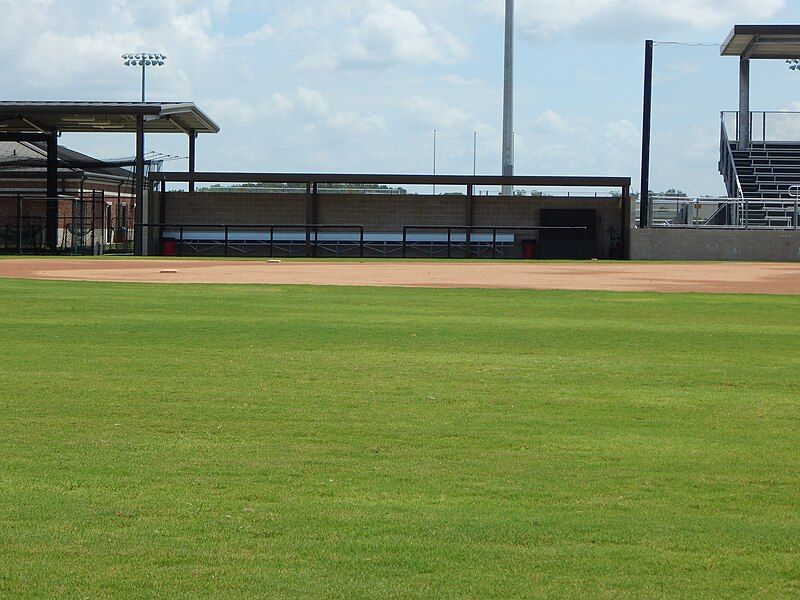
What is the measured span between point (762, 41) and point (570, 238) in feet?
35.9

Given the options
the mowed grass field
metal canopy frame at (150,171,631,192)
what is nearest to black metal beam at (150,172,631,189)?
metal canopy frame at (150,171,631,192)

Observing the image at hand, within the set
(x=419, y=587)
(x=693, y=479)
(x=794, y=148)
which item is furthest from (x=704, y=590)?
(x=794, y=148)

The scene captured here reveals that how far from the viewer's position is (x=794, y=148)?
52094 millimetres

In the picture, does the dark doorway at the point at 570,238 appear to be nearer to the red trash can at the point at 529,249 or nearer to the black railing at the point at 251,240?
the red trash can at the point at 529,249

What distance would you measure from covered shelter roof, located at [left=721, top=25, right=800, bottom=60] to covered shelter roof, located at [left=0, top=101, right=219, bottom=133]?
2075 cm

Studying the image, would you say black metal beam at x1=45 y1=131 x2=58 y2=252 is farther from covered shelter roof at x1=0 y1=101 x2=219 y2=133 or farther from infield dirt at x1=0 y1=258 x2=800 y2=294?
infield dirt at x1=0 y1=258 x2=800 y2=294

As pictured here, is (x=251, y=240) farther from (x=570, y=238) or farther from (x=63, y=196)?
(x=570, y=238)

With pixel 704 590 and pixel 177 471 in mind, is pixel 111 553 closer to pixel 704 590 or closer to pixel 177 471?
pixel 177 471

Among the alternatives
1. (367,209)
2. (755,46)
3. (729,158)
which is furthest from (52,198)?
(755,46)

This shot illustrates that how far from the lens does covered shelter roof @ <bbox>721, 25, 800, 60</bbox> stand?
151 ft

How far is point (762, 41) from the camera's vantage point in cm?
4700

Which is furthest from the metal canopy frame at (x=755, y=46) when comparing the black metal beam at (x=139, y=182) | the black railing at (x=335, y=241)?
the black metal beam at (x=139, y=182)

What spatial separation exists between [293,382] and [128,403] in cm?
151

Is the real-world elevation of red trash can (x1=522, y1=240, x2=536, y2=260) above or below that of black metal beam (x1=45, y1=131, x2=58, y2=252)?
below
